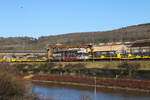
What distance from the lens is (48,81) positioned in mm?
55688

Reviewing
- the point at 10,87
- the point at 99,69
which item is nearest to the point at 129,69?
the point at 99,69

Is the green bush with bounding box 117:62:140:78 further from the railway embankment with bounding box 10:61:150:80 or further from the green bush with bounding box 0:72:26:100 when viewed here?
the green bush with bounding box 0:72:26:100

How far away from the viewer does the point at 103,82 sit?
1796 inches

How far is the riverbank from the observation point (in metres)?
40.0

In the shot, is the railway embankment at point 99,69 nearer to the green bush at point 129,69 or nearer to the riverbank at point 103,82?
the green bush at point 129,69

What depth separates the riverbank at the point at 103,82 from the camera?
4003 centimetres

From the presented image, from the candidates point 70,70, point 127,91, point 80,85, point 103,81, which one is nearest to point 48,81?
point 70,70

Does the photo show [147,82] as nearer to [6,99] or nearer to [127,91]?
[127,91]

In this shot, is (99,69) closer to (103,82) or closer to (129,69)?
(103,82)

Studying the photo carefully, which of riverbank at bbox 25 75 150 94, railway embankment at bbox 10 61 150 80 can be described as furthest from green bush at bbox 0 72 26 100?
riverbank at bbox 25 75 150 94

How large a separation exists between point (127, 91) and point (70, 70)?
21327 mm

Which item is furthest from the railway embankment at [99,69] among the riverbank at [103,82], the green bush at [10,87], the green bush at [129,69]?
the green bush at [10,87]

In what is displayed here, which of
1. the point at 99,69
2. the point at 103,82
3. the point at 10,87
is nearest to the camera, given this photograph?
the point at 10,87

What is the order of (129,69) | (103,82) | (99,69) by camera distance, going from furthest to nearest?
→ (99,69) → (129,69) → (103,82)
